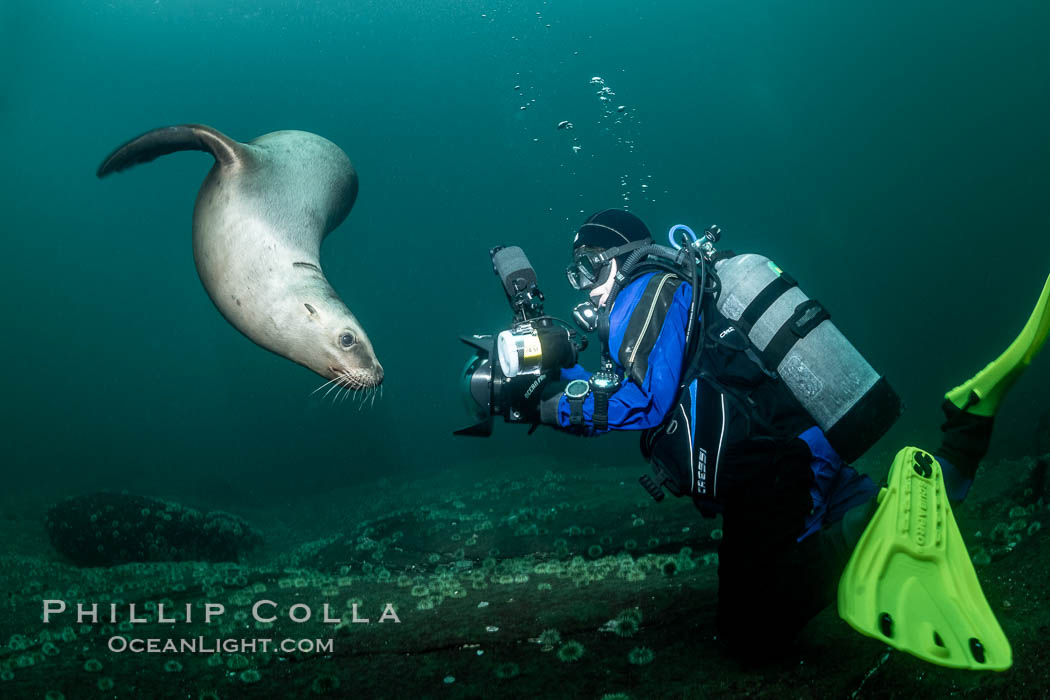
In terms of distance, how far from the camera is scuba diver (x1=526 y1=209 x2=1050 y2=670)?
9.67ft

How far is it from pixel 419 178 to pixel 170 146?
83556 millimetres

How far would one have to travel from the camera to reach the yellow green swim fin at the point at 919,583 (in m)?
2.26

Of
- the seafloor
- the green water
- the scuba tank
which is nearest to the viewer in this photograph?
the seafloor

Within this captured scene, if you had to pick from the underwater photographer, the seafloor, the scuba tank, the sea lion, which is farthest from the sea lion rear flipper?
the scuba tank

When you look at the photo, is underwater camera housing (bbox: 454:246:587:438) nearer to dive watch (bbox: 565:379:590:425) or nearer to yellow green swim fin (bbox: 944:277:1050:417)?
dive watch (bbox: 565:379:590:425)

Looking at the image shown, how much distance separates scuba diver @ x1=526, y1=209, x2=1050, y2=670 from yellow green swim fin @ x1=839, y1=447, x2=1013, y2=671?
0.5 inches

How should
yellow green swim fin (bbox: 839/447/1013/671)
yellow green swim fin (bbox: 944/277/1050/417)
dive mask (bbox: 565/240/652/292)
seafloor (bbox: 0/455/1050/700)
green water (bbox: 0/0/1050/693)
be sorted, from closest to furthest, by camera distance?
yellow green swim fin (bbox: 839/447/1013/671)
seafloor (bbox: 0/455/1050/700)
yellow green swim fin (bbox: 944/277/1050/417)
dive mask (bbox: 565/240/652/292)
green water (bbox: 0/0/1050/693)

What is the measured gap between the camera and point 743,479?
3.17m

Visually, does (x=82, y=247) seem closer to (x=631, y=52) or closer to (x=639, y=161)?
(x=631, y=52)

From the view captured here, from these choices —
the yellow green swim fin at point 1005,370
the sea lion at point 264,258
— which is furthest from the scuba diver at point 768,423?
the sea lion at point 264,258

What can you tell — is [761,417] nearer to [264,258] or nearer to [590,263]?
[590,263]

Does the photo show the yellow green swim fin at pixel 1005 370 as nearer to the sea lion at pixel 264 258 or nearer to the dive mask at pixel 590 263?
the dive mask at pixel 590 263

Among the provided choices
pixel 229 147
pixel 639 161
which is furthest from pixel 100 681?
pixel 639 161

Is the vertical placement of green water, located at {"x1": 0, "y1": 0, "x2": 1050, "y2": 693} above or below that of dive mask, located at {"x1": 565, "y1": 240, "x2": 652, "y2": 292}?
above
